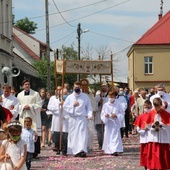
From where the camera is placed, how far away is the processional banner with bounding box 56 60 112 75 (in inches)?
756

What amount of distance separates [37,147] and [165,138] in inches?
189

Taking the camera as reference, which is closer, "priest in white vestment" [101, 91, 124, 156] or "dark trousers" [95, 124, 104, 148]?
"priest in white vestment" [101, 91, 124, 156]

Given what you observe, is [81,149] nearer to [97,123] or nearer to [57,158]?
[57,158]

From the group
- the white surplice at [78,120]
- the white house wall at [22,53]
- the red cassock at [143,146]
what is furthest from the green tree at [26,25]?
the red cassock at [143,146]

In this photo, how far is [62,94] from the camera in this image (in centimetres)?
1884

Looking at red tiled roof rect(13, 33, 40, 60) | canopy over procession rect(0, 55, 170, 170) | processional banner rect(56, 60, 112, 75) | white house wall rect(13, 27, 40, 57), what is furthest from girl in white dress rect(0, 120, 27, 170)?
white house wall rect(13, 27, 40, 57)

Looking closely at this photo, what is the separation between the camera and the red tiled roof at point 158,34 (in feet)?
223

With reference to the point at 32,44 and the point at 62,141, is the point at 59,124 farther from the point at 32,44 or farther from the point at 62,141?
the point at 32,44

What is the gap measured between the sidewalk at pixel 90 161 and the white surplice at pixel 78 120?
0.39 m

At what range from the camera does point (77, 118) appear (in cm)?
1814

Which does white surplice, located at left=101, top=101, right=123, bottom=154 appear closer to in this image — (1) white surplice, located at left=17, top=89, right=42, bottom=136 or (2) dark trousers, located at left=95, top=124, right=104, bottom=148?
(2) dark trousers, located at left=95, top=124, right=104, bottom=148

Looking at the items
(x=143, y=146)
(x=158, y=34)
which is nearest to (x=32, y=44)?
(x=158, y=34)

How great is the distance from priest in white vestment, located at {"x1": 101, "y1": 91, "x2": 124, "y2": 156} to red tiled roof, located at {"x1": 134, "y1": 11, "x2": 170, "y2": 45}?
161 feet

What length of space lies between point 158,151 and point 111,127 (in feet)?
17.0
